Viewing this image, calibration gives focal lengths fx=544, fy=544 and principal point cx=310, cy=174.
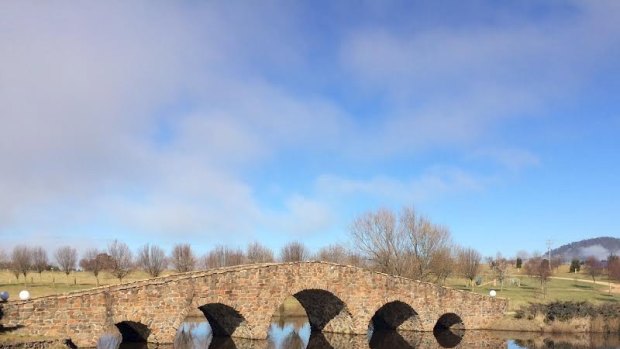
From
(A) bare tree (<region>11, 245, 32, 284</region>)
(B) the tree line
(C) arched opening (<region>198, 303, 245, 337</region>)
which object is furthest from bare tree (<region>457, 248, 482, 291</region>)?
(A) bare tree (<region>11, 245, 32, 284</region>)

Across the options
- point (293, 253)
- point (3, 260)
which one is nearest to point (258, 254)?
point (293, 253)

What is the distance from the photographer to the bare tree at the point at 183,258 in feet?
213

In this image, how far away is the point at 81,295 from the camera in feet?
78.8

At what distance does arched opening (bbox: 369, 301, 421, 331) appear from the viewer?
38.0 meters

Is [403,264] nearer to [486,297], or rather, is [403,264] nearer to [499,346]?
[486,297]

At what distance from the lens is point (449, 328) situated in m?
39.7

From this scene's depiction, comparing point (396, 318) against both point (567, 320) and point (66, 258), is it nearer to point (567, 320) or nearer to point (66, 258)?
point (567, 320)

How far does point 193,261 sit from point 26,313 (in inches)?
1801

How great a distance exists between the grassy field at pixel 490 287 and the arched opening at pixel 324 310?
51.5 feet

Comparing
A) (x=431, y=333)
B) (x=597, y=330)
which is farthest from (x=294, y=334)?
(x=597, y=330)

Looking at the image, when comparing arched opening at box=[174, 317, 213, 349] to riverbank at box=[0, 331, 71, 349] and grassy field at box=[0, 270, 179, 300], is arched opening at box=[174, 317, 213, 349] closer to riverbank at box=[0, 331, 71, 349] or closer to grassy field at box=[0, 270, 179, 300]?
riverbank at box=[0, 331, 71, 349]

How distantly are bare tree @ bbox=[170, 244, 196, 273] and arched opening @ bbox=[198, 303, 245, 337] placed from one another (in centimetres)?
3151

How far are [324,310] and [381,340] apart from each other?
4.38 m

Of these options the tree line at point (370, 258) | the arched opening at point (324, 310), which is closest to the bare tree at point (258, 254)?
the tree line at point (370, 258)
